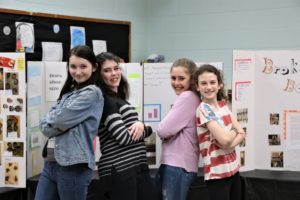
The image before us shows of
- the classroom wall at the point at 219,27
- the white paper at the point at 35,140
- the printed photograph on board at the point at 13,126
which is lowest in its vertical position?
the white paper at the point at 35,140

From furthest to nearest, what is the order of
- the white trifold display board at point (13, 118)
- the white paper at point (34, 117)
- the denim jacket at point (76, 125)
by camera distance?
the white paper at point (34, 117) < the white trifold display board at point (13, 118) < the denim jacket at point (76, 125)

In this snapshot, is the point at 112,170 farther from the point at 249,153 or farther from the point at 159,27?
the point at 159,27

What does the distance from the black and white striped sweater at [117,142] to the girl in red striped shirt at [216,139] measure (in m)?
0.35

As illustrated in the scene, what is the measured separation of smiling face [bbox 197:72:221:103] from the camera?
83.0 inches

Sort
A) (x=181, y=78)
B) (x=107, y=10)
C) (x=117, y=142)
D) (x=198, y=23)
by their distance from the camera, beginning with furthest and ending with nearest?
1. (x=198, y=23)
2. (x=107, y=10)
3. (x=181, y=78)
4. (x=117, y=142)

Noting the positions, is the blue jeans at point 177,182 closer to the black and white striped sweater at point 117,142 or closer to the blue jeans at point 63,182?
the black and white striped sweater at point 117,142

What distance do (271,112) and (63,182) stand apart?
6.20 ft

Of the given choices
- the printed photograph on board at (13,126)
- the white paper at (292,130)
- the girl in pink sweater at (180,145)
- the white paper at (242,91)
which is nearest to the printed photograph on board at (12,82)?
the printed photograph on board at (13,126)

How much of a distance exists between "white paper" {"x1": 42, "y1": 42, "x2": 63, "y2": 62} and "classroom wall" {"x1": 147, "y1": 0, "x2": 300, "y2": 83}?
144 cm

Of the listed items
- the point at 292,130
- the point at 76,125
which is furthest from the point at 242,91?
the point at 76,125

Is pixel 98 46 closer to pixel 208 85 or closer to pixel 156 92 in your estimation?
pixel 156 92

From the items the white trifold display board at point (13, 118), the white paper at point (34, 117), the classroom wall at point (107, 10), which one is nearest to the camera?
the white trifold display board at point (13, 118)

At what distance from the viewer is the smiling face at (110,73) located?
205 cm

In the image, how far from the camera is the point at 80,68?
195 centimetres
